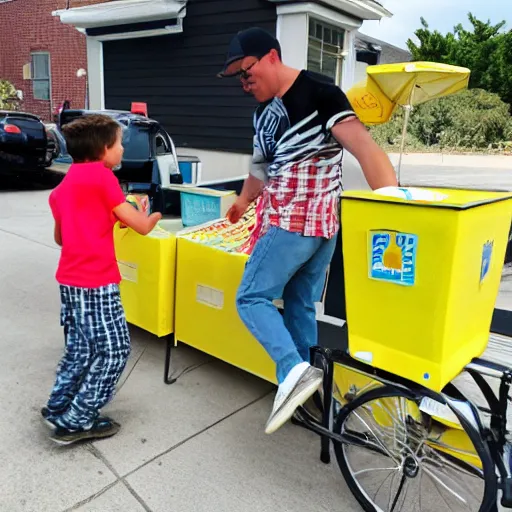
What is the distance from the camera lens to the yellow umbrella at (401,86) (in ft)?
13.4

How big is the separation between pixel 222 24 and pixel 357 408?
27.0ft

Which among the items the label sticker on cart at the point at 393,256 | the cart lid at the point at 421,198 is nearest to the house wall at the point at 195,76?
the cart lid at the point at 421,198

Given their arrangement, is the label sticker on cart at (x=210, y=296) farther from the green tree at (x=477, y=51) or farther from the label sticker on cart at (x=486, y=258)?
the green tree at (x=477, y=51)

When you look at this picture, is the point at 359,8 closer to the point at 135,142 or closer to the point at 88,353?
the point at 135,142

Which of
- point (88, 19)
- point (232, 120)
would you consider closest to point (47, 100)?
point (88, 19)

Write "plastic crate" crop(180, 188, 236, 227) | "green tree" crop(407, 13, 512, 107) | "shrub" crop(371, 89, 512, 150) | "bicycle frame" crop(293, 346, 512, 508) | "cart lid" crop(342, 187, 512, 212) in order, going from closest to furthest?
"cart lid" crop(342, 187, 512, 212), "bicycle frame" crop(293, 346, 512, 508), "plastic crate" crop(180, 188, 236, 227), "shrub" crop(371, 89, 512, 150), "green tree" crop(407, 13, 512, 107)

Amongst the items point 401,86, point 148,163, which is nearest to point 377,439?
point 401,86

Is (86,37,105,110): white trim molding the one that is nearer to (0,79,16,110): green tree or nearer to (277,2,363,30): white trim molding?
(277,2,363,30): white trim molding

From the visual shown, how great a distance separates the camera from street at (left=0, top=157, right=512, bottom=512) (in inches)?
85.3

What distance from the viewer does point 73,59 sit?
47.1 feet

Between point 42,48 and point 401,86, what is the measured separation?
13.9 m

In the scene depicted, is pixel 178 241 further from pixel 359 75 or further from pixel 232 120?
pixel 359 75

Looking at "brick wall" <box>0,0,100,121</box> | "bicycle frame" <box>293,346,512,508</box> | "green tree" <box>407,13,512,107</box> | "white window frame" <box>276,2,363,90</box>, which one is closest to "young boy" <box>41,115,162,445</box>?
"bicycle frame" <box>293,346,512,508</box>

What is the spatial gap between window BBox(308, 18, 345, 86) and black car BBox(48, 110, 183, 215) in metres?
3.02
